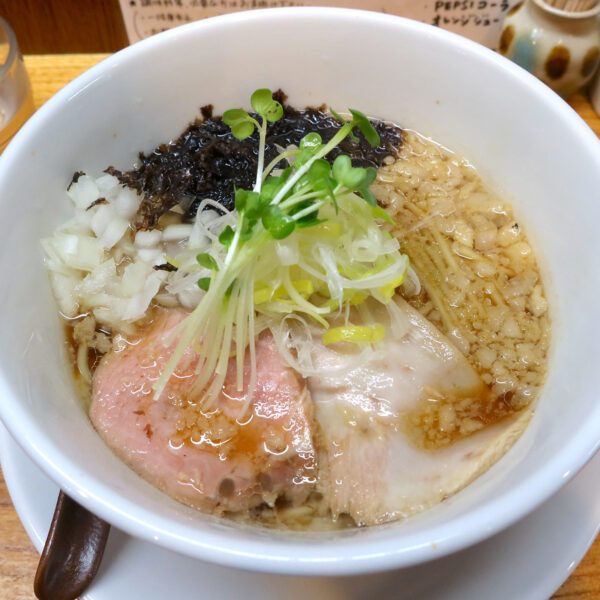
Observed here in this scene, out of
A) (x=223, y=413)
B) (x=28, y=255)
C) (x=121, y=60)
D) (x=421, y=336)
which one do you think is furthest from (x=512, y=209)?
(x=28, y=255)

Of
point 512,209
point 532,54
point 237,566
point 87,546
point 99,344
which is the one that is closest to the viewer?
point 237,566

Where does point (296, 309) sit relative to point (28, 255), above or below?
below

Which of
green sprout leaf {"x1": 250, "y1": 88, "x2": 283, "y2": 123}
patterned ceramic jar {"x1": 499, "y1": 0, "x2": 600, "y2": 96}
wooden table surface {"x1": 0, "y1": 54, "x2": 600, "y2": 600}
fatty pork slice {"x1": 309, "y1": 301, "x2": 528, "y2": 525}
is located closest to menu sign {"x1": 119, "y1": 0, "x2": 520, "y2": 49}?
patterned ceramic jar {"x1": 499, "y1": 0, "x2": 600, "y2": 96}

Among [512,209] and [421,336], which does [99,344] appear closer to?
[421,336]

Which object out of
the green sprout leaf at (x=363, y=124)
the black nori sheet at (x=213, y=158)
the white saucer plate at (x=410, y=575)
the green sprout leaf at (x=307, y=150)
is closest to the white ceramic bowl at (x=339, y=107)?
the black nori sheet at (x=213, y=158)

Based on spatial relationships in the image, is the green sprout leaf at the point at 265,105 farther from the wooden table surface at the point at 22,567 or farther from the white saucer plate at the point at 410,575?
the wooden table surface at the point at 22,567

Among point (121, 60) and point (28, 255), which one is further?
point (121, 60)

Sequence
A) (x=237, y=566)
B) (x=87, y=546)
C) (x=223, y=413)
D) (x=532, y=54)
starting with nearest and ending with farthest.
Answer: (x=237, y=566) → (x=87, y=546) → (x=223, y=413) → (x=532, y=54)

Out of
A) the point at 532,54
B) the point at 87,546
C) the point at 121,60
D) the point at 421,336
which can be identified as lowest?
the point at 87,546
